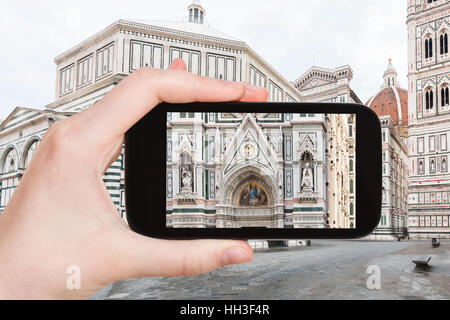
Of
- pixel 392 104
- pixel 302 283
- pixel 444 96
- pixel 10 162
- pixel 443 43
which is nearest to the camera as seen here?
pixel 302 283

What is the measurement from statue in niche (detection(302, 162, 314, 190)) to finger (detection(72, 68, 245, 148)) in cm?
18

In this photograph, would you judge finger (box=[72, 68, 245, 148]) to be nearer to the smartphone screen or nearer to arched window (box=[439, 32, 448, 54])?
the smartphone screen

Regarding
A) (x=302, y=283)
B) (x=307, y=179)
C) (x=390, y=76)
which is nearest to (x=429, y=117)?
(x=390, y=76)

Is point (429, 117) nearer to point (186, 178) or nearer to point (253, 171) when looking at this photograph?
point (253, 171)

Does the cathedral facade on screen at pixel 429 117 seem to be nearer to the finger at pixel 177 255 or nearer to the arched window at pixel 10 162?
the arched window at pixel 10 162

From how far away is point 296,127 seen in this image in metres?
0.63

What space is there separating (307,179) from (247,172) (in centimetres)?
11

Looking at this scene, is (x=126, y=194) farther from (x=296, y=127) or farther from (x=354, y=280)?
(x=354, y=280)

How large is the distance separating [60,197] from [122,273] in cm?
13

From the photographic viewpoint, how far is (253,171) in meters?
0.66

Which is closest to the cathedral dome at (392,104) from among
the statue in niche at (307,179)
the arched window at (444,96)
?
the arched window at (444,96)

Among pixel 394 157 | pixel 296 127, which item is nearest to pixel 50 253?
pixel 296 127

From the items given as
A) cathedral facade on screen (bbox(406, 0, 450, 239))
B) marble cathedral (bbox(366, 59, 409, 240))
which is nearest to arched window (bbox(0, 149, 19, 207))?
marble cathedral (bbox(366, 59, 409, 240))

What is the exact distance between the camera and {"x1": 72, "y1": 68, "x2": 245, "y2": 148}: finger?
0.48 metres
